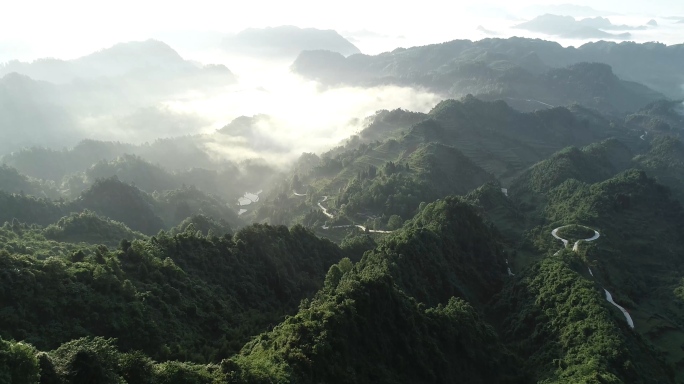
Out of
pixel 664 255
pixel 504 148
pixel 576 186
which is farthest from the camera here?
pixel 504 148

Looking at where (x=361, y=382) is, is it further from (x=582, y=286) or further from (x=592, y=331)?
(x=582, y=286)

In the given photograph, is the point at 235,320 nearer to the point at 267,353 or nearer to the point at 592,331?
the point at 267,353

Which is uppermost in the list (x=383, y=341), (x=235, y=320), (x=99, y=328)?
(x=99, y=328)

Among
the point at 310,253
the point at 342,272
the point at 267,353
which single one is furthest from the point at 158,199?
the point at 267,353

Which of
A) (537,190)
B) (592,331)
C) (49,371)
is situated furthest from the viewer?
(537,190)

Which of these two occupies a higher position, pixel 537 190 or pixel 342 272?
pixel 342 272

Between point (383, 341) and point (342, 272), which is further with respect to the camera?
point (342, 272)

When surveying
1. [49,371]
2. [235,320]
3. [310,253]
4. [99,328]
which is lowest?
[310,253]

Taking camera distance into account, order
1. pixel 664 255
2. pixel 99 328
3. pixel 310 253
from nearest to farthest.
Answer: pixel 99 328, pixel 310 253, pixel 664 255

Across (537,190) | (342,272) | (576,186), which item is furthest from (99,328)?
(537,190)
